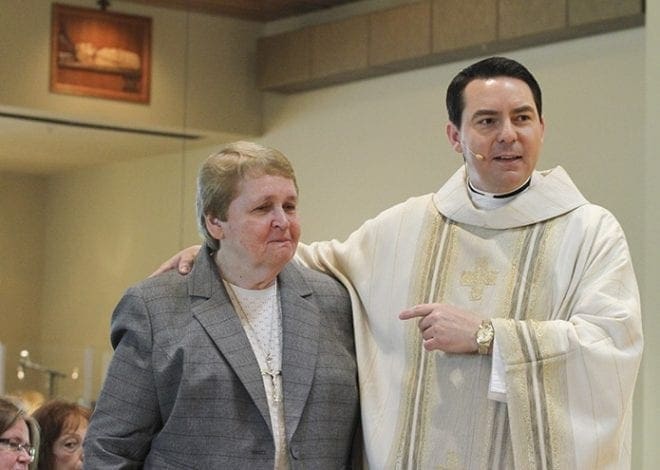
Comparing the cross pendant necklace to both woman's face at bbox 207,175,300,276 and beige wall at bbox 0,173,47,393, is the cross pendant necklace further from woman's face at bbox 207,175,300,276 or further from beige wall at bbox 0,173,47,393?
beige wall at bbox 0,173,47,393

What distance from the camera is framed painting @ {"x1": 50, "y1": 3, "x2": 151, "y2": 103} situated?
261 inches

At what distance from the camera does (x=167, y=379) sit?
107 inches

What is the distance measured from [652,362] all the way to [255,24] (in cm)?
333

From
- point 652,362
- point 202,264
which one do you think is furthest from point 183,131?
point 202,264

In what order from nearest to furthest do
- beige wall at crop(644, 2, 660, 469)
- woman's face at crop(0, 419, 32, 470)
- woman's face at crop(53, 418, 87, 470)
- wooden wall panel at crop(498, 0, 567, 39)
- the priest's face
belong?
the priest's face → woman's face at crop(0, 419, 32, 470) → woman's face at crop(53, 418, 87, 470) → beige wall at crop(644, 2, 660, 469) → wooden wall panel at crop(498, 0, 567, 39)

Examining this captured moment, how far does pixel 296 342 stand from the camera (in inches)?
110

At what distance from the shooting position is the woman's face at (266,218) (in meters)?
2.71

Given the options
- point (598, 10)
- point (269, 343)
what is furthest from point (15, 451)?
point (598, 10)

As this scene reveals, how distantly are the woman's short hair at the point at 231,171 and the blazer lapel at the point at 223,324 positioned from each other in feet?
0.43

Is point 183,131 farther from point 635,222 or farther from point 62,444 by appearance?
point 62,444

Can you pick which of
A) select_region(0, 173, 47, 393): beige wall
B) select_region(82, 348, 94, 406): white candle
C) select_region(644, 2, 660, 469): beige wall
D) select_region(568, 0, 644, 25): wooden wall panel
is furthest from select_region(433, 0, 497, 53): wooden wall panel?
select_region(82, 348, 94, 406): white candle

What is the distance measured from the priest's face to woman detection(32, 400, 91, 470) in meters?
1.55

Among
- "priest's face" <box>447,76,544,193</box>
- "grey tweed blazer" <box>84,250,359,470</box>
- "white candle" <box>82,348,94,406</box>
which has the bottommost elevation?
"white candle" <box>82,348,94,406</box>

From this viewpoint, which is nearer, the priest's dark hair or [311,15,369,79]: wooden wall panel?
the priest's dark hair
